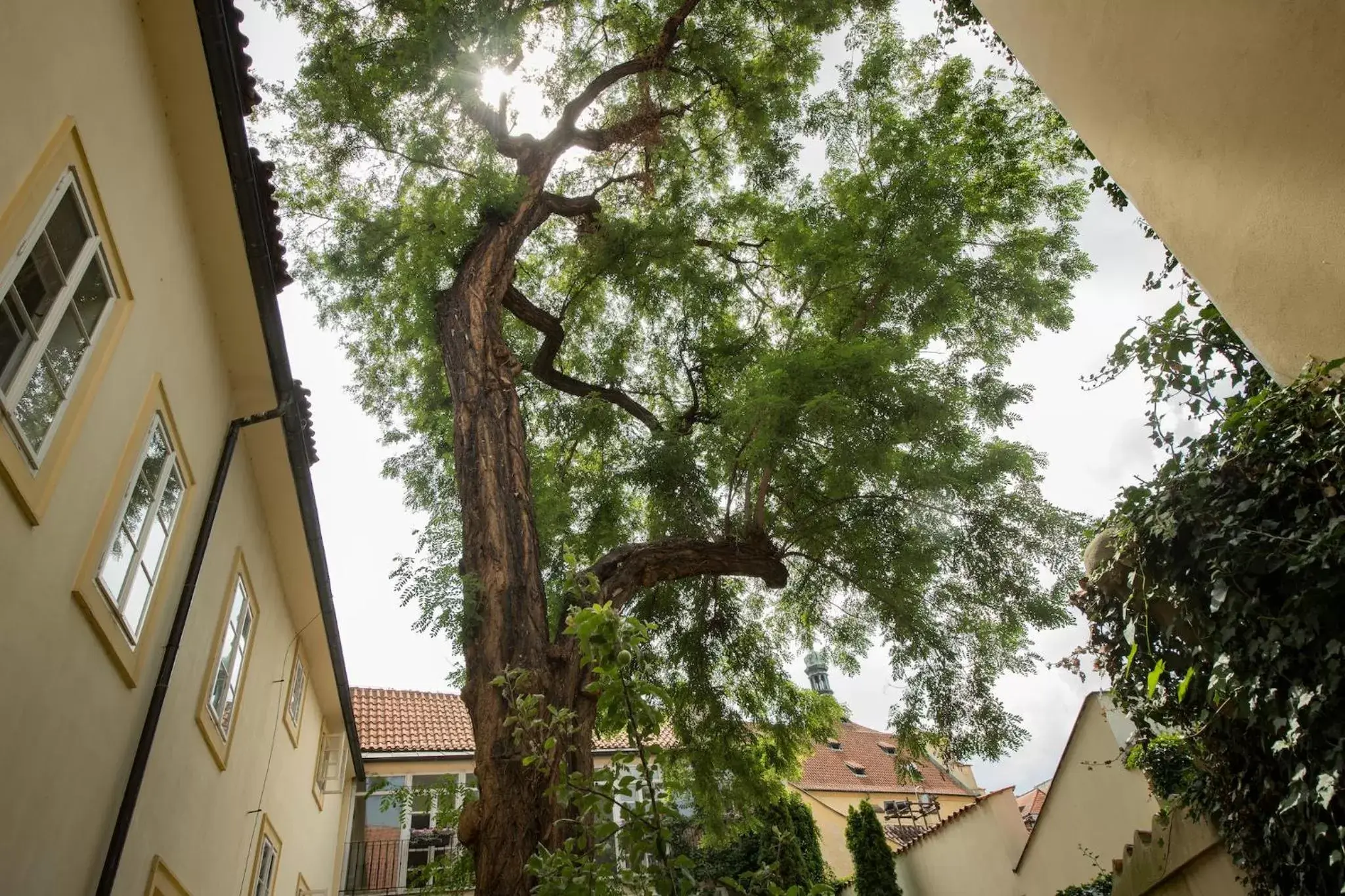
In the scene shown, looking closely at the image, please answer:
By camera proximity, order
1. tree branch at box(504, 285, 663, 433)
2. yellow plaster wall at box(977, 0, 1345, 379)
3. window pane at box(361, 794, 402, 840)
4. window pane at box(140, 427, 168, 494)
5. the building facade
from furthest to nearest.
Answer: window pane at box(361, 794, 402, 840), the building facade, tree branch at box(504, 285, 663, 433), window pane at box(140, 427, 168, 494), yellow plaster wall at box(977, 0, 1345, 379)

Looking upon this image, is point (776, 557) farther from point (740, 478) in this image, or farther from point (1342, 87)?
point (1342, 87)

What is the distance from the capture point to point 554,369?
10.7 m

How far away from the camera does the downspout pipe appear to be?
14.8 ft

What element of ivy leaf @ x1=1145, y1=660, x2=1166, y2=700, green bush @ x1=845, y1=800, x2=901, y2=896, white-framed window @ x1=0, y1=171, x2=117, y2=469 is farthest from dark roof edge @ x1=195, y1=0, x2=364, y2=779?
green bush @ x1=845, y1=800, x2=901, y2=896

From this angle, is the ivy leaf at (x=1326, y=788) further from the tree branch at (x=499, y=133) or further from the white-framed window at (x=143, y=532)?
the tree branch at (x=499, y=133)

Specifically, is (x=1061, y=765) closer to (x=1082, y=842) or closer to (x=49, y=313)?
(x=1082, y=842)

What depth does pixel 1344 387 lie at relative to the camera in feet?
9.59

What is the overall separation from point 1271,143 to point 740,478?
6042mm

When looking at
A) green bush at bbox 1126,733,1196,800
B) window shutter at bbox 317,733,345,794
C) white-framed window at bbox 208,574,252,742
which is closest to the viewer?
white-framed window at bbox 208,574,252,742

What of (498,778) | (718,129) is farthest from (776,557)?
(718,129)

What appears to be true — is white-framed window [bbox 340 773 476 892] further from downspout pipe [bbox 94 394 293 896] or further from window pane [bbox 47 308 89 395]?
window pane [bbox 47 308 89 395]

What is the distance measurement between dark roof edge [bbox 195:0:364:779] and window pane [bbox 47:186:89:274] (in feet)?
4.71

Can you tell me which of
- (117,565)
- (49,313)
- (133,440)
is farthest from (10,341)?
(117,565)

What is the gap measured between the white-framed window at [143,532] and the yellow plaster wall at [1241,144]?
5.74 metres
